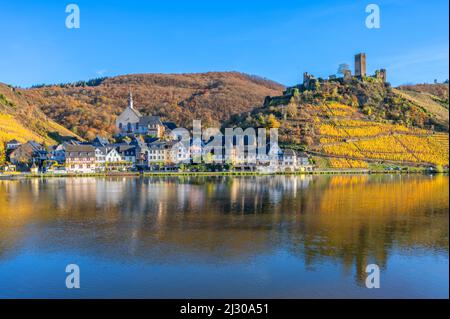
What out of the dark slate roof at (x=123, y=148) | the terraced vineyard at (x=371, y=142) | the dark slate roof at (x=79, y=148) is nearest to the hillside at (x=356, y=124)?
the terraced vineyard at (x=371, y=142)

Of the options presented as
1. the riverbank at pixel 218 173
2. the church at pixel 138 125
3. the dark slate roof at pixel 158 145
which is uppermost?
the church at pixel 138 125

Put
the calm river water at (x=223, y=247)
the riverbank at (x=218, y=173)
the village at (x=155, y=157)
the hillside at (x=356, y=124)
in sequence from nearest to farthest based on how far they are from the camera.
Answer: the calm river water at (x=223, y=247) → the riverbank at (x=218, y=173) → the village at (x=155, y=157) → the hillside at (x=356, y=124)

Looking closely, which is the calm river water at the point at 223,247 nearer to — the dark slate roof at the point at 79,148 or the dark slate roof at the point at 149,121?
the dark slate roof at the point at 79,148

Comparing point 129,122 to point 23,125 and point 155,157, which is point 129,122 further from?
point 155,157

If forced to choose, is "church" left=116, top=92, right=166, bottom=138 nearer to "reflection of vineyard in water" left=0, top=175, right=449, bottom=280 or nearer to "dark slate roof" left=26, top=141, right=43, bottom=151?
"dark slate roof" left=26, top=141, right=43, bottom=151
